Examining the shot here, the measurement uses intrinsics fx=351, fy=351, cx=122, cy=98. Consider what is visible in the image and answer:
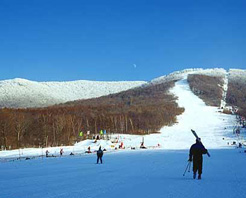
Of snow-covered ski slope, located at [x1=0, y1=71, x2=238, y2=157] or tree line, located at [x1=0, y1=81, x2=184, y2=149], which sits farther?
snow-covered ski slope, located at [x1=0, y1=71, x2=238, y2=157]

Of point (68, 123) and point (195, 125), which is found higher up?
point (68, 123)

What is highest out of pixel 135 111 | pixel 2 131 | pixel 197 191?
pixel 135 111

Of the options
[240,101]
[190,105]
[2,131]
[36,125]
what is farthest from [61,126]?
[240,101]

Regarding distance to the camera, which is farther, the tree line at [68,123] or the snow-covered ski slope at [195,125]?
the snow-covered ski slope at [195,125]

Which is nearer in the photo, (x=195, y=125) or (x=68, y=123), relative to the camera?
(x=68, y=123)

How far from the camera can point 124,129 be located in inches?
3750

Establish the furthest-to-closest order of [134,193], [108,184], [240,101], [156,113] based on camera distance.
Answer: [240,101]
[156,113]
[108,184]
[134,193]

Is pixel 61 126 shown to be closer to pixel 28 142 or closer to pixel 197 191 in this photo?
pixel 28 142

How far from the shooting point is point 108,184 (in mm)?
12984

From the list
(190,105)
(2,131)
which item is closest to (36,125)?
(2,131)

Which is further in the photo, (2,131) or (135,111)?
(135,111)

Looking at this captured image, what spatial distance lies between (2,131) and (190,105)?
108606 millimetres

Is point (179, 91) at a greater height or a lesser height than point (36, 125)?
greater

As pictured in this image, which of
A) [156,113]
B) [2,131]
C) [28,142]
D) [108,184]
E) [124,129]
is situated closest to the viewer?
[108,184]
